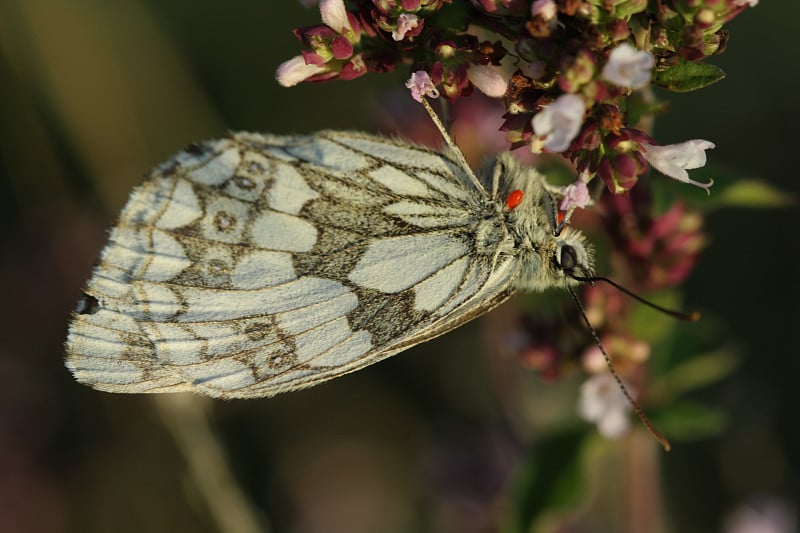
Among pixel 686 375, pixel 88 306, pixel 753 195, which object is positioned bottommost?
pixel 686 375

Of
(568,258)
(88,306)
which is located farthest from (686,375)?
(88,306)

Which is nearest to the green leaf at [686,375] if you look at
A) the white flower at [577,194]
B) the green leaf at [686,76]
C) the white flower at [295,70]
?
the white flower at [577,194]

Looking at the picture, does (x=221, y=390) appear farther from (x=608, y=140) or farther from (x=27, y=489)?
(x=27, y=489)

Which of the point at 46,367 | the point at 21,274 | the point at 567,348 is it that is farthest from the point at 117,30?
the point at 567,348

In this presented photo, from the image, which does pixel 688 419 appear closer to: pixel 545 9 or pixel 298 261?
pixel 298 261

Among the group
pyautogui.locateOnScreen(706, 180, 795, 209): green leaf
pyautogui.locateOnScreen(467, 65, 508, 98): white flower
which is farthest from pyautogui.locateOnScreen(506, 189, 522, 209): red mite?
Answer: pyautogui.locateOnScreen(706, 180, 795, 209): green leaf

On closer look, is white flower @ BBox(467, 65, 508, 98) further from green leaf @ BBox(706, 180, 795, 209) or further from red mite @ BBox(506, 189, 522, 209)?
green leaf @ BBox(706, 180, 795, 209)
